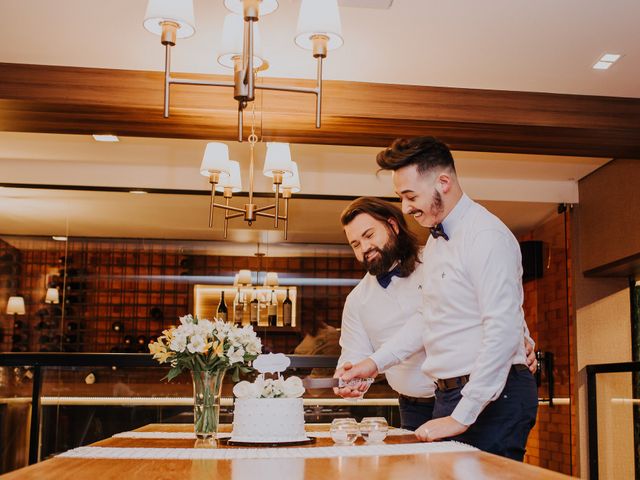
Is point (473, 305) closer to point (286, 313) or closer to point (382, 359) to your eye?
point (382, 359)

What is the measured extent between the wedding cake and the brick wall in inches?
195

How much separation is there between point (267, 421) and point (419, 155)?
89cm

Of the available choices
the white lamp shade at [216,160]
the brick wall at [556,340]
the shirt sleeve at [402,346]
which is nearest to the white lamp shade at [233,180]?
the white lamp shade at [216,160]

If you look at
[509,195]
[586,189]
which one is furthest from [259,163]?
[586,189]

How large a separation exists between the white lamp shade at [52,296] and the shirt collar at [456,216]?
551 cm

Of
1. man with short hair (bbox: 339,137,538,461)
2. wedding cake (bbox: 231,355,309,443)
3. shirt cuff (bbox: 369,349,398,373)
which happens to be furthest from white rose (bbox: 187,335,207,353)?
shirt cuff (bbox: 369,349,398,373)

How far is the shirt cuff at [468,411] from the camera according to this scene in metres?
2.01

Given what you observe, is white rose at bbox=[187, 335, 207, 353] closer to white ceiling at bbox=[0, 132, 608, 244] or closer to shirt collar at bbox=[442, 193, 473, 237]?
shirt collar at bbox=[442, 193, 473, 237]

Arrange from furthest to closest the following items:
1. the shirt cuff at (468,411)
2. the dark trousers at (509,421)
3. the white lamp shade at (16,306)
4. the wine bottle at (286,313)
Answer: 1. the wine bottle at (286,313)
2. the white lamp shade at (16,306)
3. the dark trousers at (509,421)
4. the shirt cuff at (468,411)

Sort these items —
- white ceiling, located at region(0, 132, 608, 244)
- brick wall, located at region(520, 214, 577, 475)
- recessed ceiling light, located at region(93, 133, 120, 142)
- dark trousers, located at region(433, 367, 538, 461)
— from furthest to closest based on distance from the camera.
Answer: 1. brick wall, located at region(520, 214, 577, 475)
2. white ceiling, located at region(0, 132, 608, 244)
3. recessed ceiling light, located at region(93, 133, 120, 142)
4. dark trousers, located at region(433, 367, 538, 461)

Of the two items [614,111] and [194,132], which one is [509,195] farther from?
[194,132]

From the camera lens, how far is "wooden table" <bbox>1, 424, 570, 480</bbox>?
1.50 metres

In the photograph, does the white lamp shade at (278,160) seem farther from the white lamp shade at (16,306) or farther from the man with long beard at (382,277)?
the white lamp shade at (16,306)

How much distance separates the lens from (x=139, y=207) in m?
6.69
